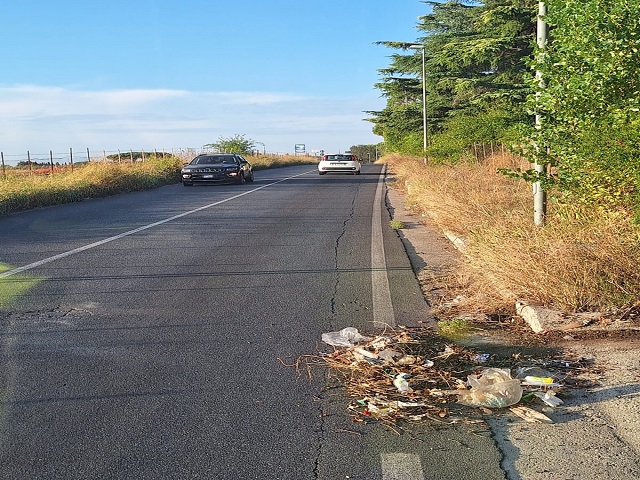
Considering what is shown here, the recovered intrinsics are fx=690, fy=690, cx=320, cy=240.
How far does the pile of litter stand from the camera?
4031mm

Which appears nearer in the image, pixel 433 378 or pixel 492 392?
pixel 492 392

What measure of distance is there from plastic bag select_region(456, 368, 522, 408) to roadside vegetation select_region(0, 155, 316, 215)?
14521mm

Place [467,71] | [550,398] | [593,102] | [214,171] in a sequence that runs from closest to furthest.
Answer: [550,398] → [593,102] → [214,171] → [467,71]

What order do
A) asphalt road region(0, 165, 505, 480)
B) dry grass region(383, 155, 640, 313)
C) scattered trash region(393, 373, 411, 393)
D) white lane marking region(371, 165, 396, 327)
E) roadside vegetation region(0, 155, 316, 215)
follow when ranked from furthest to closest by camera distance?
1. roadside vegetation region(0, 155, 316, 215)
2. white lane marking region(371, 165, 396, 327)
3. dry grass region(383, 155, 640, 313)
4. scattered trash region(393, 373, 411, 393)
5. asphalt road region(0, 165, 505, 480)

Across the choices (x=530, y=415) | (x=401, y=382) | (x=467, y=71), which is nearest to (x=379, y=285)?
(x=401, y=382)

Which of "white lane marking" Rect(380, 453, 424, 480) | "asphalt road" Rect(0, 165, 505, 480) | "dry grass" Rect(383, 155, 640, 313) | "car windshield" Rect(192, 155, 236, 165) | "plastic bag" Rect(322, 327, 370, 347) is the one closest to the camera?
"white lane marking" Rect(380, 453, 424, 480)

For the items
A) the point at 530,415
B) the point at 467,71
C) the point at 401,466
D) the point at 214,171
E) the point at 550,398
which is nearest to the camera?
the point at 401,466

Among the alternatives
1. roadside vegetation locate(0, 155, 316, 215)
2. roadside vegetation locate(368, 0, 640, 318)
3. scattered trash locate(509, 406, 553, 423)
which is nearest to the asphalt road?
scattered trash locate(509, 406, 553, 423)

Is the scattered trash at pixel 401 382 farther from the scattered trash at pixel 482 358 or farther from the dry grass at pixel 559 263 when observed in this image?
the dry grass at pixel 559 263

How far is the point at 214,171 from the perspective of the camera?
91.4ft

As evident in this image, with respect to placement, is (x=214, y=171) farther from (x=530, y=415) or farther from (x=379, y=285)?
(x=530, y=415)

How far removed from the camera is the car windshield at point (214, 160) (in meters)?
28.9

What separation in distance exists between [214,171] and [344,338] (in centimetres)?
2316

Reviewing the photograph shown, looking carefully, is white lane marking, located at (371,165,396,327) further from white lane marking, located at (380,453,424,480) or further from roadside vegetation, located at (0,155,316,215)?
roadside vegetation, located at (0,155,316,215)
